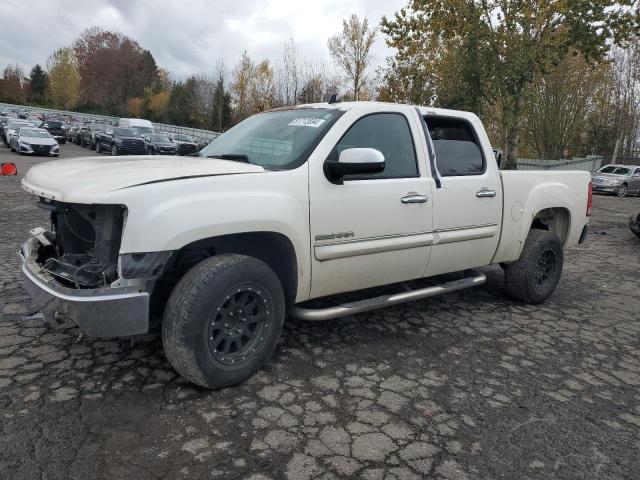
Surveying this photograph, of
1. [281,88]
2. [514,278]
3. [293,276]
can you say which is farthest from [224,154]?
[281,88]

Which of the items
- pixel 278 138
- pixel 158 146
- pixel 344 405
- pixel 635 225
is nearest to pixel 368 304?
pixel 344 405

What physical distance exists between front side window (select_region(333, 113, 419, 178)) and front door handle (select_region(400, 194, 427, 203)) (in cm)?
18

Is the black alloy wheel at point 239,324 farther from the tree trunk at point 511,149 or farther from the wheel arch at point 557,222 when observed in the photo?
the tree trunk at point 511,149

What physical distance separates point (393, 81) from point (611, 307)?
21.6 metres

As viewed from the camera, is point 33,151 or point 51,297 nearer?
point 51,297

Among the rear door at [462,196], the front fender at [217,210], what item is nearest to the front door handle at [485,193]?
the rear door at [462,196]

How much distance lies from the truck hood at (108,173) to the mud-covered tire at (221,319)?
1.78ft

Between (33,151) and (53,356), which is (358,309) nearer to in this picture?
(53,356)

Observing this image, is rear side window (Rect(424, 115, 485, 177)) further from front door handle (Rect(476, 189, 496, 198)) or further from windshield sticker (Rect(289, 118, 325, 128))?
windshield sticker (Rect(289, 118, 325, 128))

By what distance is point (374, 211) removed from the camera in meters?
3.48

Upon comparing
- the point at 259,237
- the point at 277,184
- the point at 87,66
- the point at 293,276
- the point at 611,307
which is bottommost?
the point at 611,307

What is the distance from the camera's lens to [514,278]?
4.89 metres

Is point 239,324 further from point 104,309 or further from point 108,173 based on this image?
point 108,173

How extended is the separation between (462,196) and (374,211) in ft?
3.34
